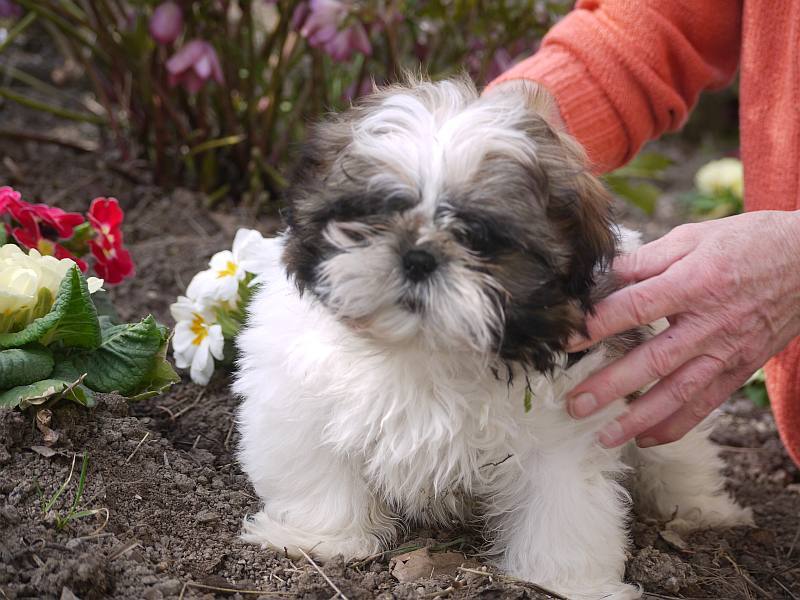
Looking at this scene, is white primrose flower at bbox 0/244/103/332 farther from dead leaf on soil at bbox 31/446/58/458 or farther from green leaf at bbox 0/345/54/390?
dead leaf on soil at bbox 31/446/58/458

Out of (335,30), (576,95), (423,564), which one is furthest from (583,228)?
(335,30)

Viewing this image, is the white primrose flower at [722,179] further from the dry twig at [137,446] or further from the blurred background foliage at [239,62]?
the dry twig at [137,446]

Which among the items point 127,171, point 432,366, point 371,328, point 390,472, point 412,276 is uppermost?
point 412,276

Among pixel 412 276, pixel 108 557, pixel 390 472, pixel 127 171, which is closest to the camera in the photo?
pixel 412 276

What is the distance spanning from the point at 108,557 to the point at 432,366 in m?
0.80

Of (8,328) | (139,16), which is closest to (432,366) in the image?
(8,328)

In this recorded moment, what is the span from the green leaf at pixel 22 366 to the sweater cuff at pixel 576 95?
148 centimetres

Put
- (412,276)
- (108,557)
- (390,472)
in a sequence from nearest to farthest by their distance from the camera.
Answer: (412,276) < (108,557) < (390,472)

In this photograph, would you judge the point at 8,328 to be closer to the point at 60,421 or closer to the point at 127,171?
the point at 60,421

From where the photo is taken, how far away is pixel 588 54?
2963 millimetres

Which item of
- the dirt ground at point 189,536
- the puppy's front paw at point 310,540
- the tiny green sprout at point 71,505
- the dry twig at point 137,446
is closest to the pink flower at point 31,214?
the dirt ground at point 189,536

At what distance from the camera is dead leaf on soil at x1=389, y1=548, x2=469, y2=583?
2.27 metres

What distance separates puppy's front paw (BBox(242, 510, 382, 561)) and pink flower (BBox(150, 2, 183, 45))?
2.25m

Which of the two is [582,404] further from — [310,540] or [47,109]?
[47,109]
